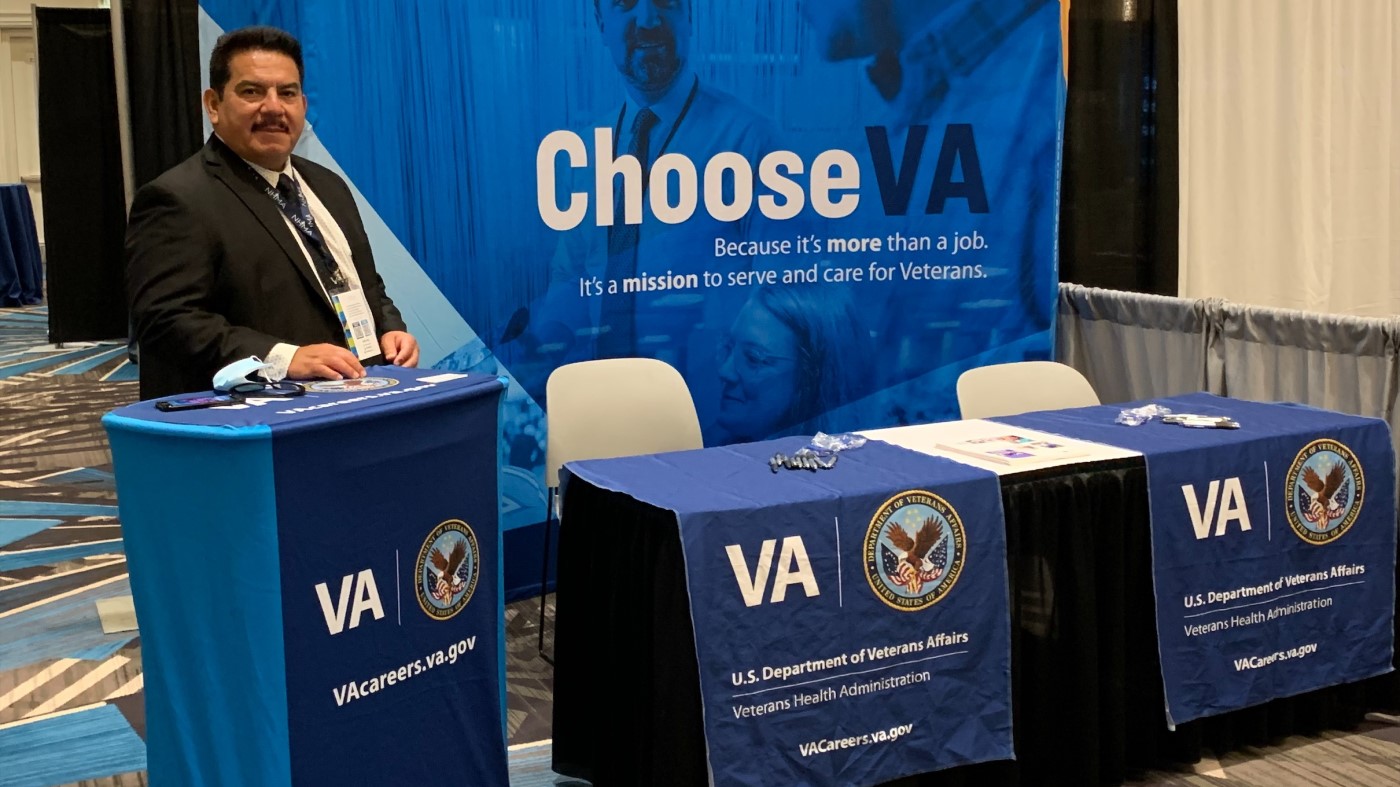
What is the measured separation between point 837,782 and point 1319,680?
48.9 inches

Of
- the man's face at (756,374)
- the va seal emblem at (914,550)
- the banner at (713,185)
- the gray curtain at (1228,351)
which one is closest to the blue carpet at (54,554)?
the banner at (713,185)

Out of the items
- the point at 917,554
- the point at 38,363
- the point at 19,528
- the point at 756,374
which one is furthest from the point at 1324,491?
the point at 38,363

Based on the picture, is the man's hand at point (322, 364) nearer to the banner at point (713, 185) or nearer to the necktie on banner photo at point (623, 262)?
the banner at point (713, 185)

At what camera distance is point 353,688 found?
1.93 m

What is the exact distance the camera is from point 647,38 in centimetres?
402

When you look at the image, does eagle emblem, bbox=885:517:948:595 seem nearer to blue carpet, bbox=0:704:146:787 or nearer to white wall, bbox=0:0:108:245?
blue carpet, bbox=0:704:146:787

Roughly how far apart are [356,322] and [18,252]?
11340mm

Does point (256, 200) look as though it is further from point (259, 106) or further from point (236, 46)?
point (236, 46)

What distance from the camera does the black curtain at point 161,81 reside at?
4.27 meters

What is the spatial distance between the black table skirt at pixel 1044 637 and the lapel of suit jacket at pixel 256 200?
2.19 feet

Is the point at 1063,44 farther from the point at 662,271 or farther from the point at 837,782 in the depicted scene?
the point at 837,782

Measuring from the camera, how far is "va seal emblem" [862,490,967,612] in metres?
2.43

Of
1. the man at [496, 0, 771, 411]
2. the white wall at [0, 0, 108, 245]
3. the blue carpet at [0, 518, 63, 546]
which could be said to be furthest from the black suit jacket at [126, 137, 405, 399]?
the white wall at [0, 0, 108, 245]

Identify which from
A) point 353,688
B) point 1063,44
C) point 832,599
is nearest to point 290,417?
point 353,688
